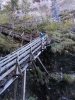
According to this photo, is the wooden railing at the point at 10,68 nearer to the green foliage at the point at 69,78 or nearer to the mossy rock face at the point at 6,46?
the green foliage at the point at 69,78

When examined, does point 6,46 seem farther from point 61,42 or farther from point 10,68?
point 10,68

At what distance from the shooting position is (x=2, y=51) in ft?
41.7

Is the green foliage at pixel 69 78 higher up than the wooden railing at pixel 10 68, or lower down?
lower down

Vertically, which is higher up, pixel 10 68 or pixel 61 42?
pixel 10 68

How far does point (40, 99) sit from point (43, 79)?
→ 145 cm

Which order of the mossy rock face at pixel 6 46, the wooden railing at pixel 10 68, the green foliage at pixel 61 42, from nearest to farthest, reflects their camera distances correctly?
the wooden railing at pixel 10 68, the mossy rock face at pixel 6 46, the green foliage at pixel 61 42

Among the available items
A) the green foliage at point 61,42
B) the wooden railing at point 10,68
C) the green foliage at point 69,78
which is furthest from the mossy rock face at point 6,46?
the green foliage at point 69,78

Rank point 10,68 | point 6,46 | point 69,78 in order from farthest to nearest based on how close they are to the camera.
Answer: point 6,46 → point 69,78 → point 10,68

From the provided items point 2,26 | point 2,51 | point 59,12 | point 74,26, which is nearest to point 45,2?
point 59,12

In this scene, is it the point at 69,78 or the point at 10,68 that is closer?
the point at 10,68

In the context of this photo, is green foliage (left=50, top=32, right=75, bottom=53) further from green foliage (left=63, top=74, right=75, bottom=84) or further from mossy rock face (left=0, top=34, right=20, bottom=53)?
mossy rock face (left=0, top=34, right=20, bottom=53)

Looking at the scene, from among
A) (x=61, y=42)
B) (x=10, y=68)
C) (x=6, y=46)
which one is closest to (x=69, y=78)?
(x=61, y=42)

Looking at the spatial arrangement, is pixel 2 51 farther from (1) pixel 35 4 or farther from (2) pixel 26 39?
(1) pixel 35 4

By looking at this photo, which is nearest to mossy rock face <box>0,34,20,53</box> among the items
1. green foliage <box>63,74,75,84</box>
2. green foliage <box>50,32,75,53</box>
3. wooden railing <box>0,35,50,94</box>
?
green foliage <box>50,32,75,53</box>
